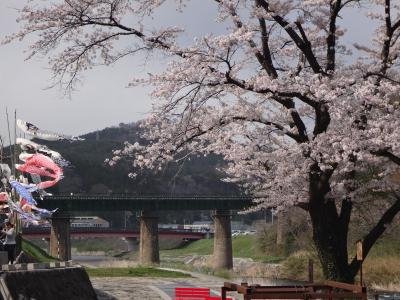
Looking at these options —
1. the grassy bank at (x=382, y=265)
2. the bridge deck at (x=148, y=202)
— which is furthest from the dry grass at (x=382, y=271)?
the bridge deck at (x=148, y=202)

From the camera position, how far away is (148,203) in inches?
3718

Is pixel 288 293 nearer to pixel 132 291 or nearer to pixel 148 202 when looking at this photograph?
pixel 132 291

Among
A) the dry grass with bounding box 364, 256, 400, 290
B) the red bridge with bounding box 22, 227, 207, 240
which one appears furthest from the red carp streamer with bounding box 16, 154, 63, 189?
the red bridge with bounding box 22, 227, 207, 240

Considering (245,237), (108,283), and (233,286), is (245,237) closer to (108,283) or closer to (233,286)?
(108,283)

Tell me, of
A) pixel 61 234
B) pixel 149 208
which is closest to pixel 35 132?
pixel 61 234

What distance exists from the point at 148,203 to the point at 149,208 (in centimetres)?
82

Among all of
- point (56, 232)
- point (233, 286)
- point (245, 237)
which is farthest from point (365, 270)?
point (245, 237)

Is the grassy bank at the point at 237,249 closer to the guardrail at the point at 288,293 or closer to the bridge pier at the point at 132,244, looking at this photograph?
the bridge pier at the point at 132,244

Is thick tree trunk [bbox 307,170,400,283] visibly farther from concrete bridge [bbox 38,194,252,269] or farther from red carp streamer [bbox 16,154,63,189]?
concrete bridge [bbox 38,194,252,269]

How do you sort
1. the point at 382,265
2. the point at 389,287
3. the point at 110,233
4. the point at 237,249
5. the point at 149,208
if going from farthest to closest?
the point at 110,233, the point at 237,249, the point at 149,208, the point at 382,265, the point at 389,287

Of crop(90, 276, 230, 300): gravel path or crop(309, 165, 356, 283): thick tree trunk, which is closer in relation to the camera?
crop(309, 165, 356, 283): thick tree trunk

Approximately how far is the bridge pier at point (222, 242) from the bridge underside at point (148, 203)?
67.6 inches

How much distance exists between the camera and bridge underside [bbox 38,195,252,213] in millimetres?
90312

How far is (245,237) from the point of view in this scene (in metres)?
106
